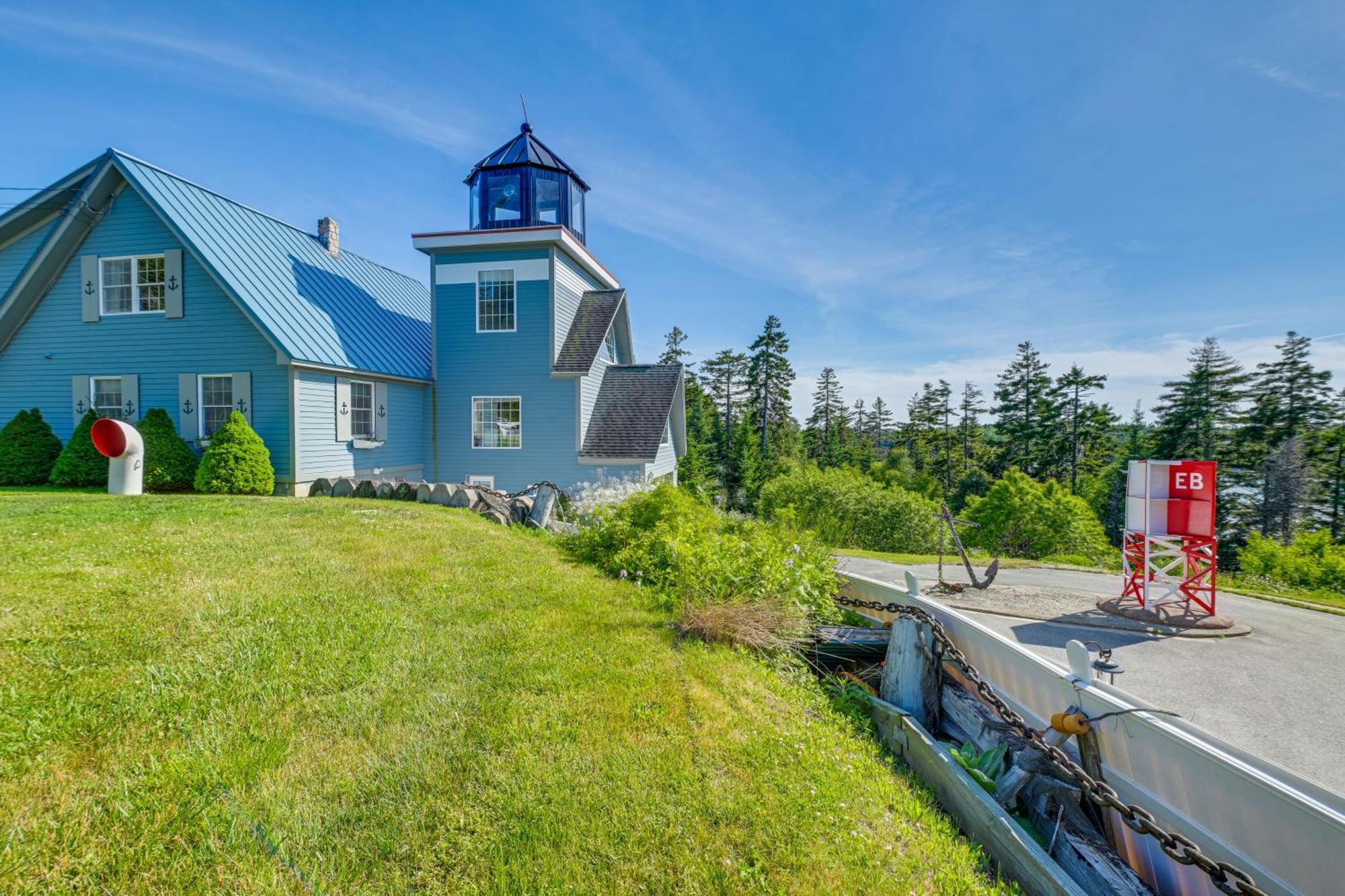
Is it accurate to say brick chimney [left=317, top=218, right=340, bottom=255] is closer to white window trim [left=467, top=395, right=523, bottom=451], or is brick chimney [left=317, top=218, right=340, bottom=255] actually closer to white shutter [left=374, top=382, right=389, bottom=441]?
white shutter [left=374, top=382, right=389, bottom=441]

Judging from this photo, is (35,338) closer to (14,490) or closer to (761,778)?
(14,490)

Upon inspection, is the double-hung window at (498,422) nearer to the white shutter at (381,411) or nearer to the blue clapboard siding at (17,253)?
the white shutter at (381,411)

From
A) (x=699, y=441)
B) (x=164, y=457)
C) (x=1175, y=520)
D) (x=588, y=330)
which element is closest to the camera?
(x=1175, y=520)

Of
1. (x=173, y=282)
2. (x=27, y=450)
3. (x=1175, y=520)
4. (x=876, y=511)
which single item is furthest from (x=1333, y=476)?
(x=27, y=450)

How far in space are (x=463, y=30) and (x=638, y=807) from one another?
36.5 ft

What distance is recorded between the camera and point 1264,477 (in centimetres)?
3403

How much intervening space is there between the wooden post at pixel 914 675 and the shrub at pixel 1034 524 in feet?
100

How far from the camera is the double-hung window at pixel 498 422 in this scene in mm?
15375

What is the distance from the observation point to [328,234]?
16.1 meters

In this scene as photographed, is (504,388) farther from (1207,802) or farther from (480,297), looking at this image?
(1207,802)

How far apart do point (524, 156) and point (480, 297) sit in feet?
14.4

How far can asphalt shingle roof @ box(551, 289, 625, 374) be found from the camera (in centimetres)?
1503

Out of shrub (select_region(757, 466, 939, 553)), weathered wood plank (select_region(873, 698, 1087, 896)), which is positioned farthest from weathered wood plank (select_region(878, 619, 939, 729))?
shrub (select_region(757, 466, 939, 553))

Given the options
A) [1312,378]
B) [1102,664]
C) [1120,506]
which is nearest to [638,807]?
[1102,664]
